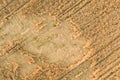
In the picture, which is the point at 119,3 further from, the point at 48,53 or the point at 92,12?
the point at 48,53

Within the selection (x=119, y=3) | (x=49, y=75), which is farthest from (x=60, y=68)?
(x=119, y=3)

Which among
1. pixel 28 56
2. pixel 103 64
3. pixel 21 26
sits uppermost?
pixel 21 26

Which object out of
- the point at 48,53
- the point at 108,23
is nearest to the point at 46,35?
the point at 48,53

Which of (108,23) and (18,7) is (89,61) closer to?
(108,23)

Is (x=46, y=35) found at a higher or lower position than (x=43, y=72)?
higher

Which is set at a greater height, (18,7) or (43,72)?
(18,7)

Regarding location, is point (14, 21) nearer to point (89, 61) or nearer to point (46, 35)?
point (46, 35)
